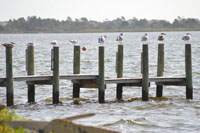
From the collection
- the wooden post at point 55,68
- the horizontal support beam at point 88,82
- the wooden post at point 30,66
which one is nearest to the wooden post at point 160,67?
the horizontal support beam at point 88,82

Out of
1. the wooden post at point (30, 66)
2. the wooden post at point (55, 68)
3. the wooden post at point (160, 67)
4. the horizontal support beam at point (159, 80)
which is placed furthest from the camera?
the wooden post at point (160, 67)

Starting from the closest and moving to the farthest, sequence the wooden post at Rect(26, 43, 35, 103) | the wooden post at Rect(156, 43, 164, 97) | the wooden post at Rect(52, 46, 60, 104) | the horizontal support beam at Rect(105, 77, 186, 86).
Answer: the wooden post at Rect(52, 46, 60, 104), the horizontal support beam at Rect(105, 77, 186, 86), the wooden post at Rect(26, 43, 35, 103), the wooden post at Rect(156, 43, 164, 97)

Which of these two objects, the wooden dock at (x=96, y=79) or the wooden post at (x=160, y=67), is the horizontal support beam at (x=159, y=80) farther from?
the wooden post at (x=160, y=67)

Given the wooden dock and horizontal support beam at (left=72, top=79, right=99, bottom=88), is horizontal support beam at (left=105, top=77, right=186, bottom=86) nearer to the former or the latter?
the wooden dock

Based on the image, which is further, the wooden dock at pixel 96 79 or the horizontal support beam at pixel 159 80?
the horizontal support beam at pixel 159 80

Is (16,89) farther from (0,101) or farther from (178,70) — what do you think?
(178,70)

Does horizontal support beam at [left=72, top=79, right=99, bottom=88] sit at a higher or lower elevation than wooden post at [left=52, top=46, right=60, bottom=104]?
lower

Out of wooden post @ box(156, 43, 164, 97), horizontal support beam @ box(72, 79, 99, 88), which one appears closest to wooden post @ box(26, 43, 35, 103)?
horizontal support beam @ box(72, 79, 99, 88)

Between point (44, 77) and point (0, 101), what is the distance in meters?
3.43

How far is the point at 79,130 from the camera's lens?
990 cm

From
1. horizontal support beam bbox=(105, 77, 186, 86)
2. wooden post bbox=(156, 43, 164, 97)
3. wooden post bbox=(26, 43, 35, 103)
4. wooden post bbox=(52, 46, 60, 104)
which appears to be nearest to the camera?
wooden post bbox=(52, 46, 60, 104)

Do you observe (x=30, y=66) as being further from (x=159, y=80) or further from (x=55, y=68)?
(x=159, y=80)

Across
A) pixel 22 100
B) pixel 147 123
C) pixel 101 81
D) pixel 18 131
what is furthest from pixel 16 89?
pixel 18 131

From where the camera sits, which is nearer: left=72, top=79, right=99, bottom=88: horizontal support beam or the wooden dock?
the wooden dock
